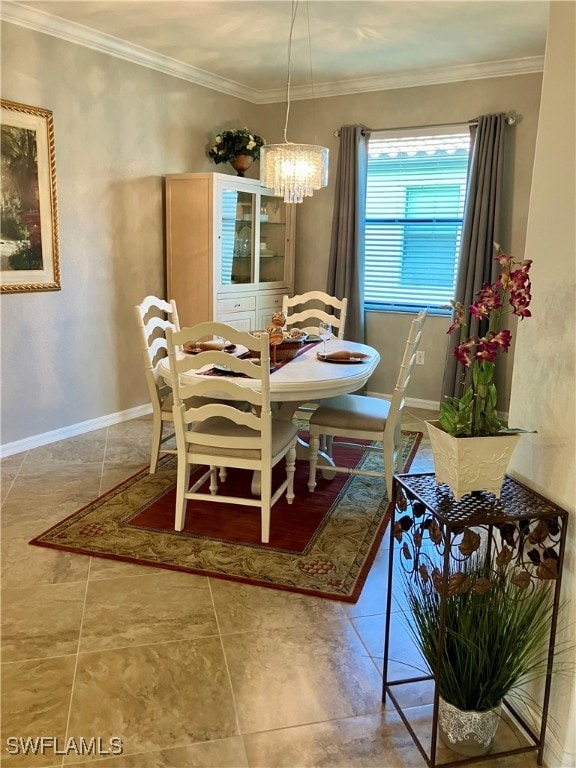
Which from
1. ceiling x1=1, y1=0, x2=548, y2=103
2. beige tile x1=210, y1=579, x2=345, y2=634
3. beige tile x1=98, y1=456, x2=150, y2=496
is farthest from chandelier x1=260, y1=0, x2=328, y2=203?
beige tile x1=210, y1=579, x2=345, y2=634

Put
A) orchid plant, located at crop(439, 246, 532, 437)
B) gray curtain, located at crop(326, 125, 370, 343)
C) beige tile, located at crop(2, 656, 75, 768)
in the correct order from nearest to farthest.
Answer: orchid plant, located at crop(439, 246, 532, 437), beige tile, located at crop(2, 656, 75, 768), gray curtain, located at crop(326, 125, 370, 343)

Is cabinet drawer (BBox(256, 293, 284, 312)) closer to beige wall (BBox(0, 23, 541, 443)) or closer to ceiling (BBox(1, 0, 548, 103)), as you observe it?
beige wall (BBox(0, 23, 541, 443))

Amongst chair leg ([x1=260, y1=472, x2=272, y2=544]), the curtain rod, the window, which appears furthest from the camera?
the window

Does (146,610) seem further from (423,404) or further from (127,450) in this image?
(423,404)

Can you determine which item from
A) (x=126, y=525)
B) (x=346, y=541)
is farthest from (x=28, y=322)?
(x=346, y=541)

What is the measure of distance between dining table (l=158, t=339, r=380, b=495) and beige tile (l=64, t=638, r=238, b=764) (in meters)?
1.12

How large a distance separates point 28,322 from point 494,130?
349 centimetres

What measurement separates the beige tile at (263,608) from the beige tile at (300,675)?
1.8 inches

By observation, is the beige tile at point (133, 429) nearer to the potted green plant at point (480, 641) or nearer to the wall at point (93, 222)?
the wall at point (93, 222)

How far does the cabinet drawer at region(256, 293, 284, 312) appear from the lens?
5223 millimetres

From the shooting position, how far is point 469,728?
1.65m

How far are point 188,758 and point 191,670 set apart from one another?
0.34 m

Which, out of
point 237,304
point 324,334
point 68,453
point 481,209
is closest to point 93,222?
point 237,304
